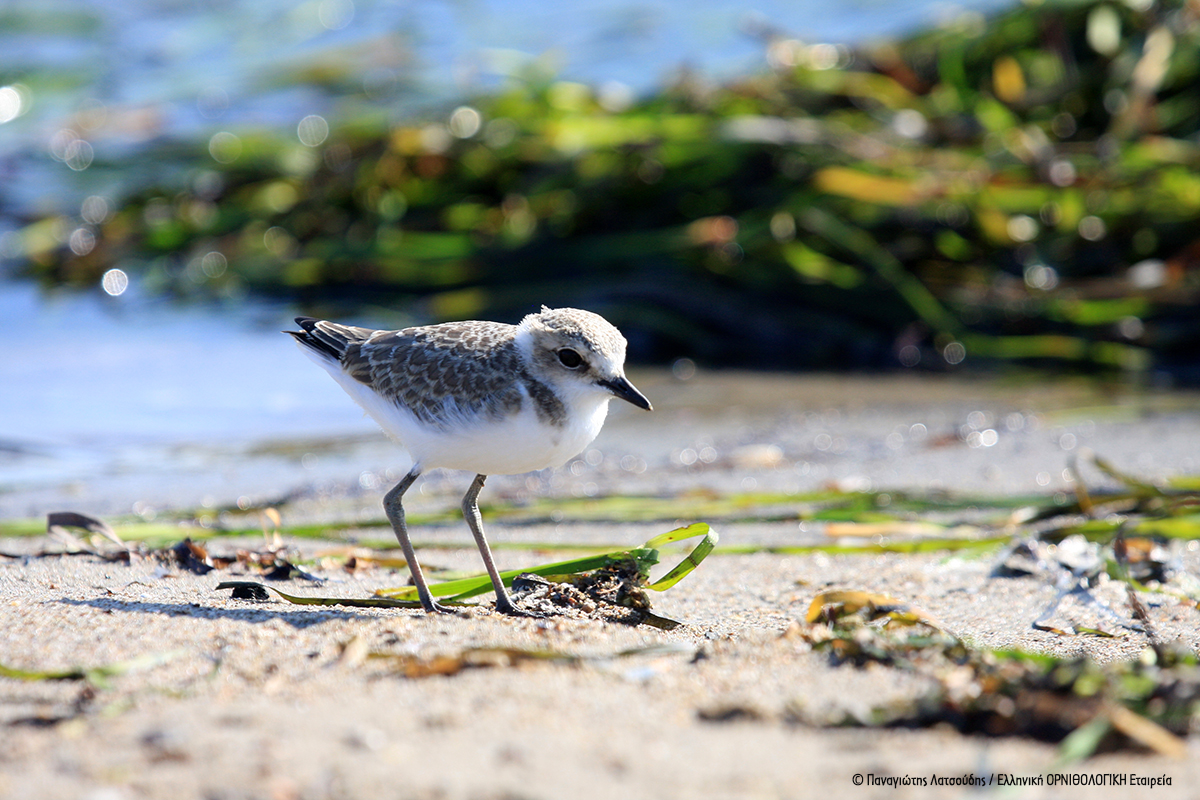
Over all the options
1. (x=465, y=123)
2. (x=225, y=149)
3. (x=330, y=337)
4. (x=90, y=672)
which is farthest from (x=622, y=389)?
(x=225, y=149)

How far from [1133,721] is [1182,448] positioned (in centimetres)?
395

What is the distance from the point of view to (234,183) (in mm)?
9984

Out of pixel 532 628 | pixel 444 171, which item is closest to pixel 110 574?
pixel 532 628

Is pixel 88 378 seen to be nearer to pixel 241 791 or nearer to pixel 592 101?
pixel 592 101

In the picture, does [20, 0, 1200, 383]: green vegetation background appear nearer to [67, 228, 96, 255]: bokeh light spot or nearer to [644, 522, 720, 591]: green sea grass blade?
[67, 228, 96, 255]: bokeh light spot

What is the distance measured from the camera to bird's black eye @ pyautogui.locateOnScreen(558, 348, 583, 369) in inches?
148

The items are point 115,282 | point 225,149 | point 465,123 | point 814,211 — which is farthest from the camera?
point 225,149

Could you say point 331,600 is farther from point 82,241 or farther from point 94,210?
point 94,210

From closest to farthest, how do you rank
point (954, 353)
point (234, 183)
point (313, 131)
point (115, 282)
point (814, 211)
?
point (954, 353) → point (814, 211) → point (115, 282) → point (234, 183) → point (313, 131)

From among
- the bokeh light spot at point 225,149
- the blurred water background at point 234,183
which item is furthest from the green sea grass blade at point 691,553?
the bokeh light spot at point 225,149

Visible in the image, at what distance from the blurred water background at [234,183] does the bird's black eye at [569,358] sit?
234 cm

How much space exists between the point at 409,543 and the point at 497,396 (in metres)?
0.57

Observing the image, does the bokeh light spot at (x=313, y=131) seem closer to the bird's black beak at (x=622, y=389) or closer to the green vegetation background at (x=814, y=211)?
the green vegetation background at (x=814, y=211)

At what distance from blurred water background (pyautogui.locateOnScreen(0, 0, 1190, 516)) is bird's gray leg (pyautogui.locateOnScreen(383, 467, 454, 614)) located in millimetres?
1853
